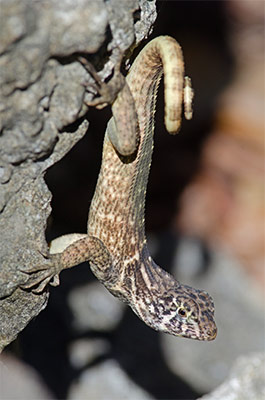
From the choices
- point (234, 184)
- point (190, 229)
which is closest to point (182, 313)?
point (190, 229)

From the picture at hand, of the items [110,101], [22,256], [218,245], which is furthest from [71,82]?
[218,245]

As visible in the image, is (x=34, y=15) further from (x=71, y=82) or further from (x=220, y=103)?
(x=220, y=103)

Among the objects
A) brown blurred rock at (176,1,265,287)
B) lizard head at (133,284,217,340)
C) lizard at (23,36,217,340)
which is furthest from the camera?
brown blurred rock at (176,1,265,287)

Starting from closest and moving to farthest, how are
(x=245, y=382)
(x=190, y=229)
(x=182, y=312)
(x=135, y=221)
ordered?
1. (x=182, y=312)
2. (x=135, y=221)
3. (x=245, y=382)
4. (x=190, y=229)

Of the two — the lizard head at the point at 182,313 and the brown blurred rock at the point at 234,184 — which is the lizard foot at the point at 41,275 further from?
the brown blurred rock at the point at 234,184

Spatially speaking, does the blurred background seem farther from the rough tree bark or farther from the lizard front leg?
the rough tree bark

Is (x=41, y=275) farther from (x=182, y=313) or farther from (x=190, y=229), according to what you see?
(x=190, y=229)

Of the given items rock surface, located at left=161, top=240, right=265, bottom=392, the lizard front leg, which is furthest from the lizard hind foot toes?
rock surface, located at left=161, top=240, right=265, bottom=392
